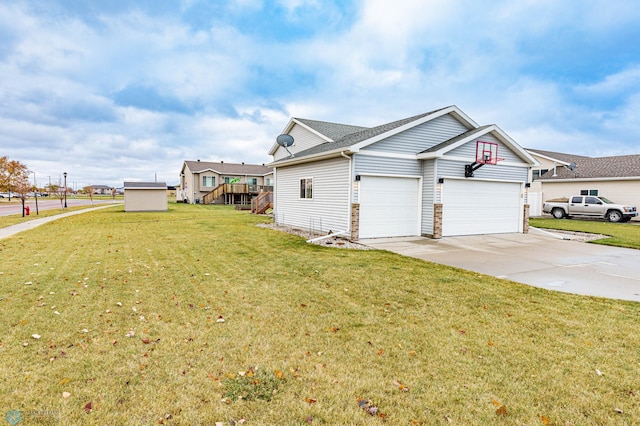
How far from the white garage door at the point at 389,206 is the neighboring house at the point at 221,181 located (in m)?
28.4

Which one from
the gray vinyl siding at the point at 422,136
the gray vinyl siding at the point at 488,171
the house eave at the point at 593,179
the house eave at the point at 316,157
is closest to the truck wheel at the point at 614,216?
the house eave at the point at 593,179

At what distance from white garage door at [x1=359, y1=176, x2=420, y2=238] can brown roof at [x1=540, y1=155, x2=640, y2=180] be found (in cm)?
2003

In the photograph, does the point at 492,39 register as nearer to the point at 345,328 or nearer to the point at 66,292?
the point at 345,328

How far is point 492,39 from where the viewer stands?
1850 cm

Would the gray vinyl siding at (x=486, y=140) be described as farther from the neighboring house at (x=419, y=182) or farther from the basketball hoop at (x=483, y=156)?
the basketball hoop at (x=483, y=156)

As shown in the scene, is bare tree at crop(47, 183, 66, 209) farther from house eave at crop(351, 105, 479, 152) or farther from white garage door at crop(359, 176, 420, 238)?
house eave at crop(351, 105, 479, 152)

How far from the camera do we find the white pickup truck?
20277 mm

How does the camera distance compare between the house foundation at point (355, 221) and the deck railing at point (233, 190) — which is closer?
the house foundation at point (355, 221)

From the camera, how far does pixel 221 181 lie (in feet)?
148

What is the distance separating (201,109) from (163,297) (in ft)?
93.3

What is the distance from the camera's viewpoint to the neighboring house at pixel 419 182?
38.5 feet

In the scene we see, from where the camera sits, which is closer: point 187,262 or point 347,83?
point 187,262

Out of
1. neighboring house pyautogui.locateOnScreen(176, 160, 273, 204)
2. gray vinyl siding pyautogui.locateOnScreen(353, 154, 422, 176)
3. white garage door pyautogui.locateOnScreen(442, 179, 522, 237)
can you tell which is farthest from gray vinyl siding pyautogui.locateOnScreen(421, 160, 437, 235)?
neighboring house pyautogui.locateOnScreen(176, 160, 273, 204)

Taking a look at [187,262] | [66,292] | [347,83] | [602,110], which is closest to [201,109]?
[347,83]
